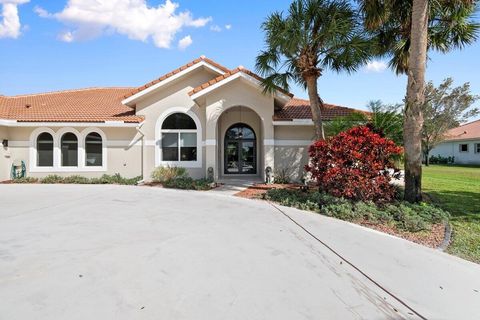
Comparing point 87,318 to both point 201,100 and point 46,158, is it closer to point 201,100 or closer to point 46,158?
point 201,100

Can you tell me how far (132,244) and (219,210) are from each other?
3.73m

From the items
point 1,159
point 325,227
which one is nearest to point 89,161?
point 1,159

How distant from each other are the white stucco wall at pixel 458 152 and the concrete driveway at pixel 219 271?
40.8 metres

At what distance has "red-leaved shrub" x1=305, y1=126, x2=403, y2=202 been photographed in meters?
9.35

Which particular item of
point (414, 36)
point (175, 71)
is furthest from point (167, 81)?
point (414, 36)

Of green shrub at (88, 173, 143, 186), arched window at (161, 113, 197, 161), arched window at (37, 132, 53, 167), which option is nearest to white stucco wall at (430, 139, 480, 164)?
arched window at (161, 113, 197, 161)

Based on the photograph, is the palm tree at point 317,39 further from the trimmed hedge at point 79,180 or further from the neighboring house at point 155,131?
the trimmed hedge at point 79,180

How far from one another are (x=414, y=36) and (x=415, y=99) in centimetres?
211

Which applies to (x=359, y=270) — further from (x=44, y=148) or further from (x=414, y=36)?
(x=44, y=148)

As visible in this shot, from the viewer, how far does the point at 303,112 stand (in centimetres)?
1666

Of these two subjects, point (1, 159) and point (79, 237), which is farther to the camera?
point (1, 159)

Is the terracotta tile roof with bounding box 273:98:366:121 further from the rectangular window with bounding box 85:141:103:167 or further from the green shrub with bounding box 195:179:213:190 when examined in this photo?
the rectangular window with bounding box 85:141:103:167

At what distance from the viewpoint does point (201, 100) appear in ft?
52.6

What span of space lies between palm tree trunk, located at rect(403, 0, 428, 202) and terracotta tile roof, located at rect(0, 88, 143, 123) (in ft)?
42.5
